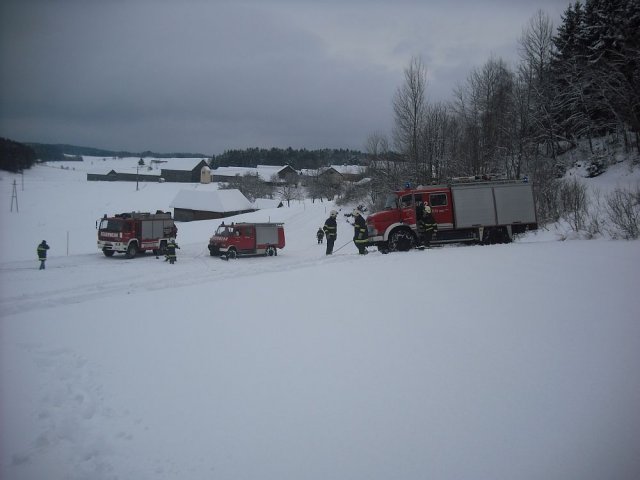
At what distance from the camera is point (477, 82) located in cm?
3675

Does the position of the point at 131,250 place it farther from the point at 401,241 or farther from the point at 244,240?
the point at 401,241

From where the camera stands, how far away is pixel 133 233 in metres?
20.9

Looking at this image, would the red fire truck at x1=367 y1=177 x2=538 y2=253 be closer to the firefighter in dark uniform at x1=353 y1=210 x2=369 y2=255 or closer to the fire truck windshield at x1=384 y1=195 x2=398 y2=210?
the fire truck windshield at x1=384 y1=195 x2=398 y2=210

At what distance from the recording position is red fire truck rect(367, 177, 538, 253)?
15.1 m

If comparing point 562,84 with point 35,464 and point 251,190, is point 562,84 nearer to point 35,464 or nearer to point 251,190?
point 35,464

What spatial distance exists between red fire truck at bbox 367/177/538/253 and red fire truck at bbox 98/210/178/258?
1341 cm

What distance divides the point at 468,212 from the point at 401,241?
309cm

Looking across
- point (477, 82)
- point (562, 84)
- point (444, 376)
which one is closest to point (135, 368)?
point (444, 376)

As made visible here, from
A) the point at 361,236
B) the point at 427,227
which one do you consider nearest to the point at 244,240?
the point at 361,236

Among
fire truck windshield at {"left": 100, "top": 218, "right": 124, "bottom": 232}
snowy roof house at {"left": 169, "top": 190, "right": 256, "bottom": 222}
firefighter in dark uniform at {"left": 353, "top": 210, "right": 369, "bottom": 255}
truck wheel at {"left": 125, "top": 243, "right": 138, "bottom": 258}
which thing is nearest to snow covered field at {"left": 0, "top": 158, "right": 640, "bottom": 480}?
firefighter in dark uniform at {"left": 353, "top": 210, "right": 369, "bottom": 255}

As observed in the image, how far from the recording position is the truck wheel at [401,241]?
1472 centimetres

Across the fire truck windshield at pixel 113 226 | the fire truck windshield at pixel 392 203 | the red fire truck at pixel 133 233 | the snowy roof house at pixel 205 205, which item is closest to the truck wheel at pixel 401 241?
the fire truck windshield at pixel 392 203

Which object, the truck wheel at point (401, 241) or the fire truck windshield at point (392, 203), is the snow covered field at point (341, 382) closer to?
the truck wheel at point (401, 241)

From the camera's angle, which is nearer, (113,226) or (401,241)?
(401,241)
